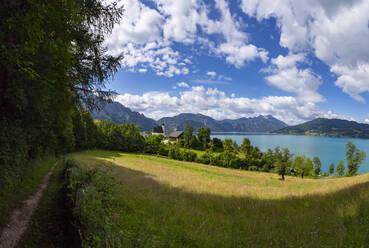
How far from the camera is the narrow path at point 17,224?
4594 mm

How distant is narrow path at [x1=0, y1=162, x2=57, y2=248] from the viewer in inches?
181

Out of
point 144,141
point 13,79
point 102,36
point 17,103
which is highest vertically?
point 102,36

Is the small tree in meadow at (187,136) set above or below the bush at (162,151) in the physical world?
above

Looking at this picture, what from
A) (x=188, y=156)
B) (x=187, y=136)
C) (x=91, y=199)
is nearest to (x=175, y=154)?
(x=188, y=156)

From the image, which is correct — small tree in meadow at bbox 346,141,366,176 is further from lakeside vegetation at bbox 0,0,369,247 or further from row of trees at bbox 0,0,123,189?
row of trees at bbox 0,0,123,189

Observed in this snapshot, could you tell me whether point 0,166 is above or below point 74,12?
below

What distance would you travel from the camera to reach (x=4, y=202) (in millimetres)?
6766

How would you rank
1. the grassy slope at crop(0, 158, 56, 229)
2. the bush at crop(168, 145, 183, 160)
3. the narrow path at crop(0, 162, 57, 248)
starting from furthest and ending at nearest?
the bush at crop(168, 145, 183, 160), the grassy slope at crop(0, 158, 56, 229), the narrow path at crop(0, 162, 57, 248)

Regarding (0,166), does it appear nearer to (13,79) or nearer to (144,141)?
(13,79)

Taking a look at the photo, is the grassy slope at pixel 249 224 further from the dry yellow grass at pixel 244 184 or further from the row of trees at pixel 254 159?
the row of trees at pixel 254 159

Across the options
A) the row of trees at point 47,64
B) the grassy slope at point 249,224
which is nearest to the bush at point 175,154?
the row of trees at point 47,64

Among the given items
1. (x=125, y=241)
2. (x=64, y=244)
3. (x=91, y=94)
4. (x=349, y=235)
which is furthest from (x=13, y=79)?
(x=349, y=235)

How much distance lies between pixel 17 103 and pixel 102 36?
4.43 m

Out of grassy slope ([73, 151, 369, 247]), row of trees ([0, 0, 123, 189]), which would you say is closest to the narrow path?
row of trees ([0, 0, 123, 189])
